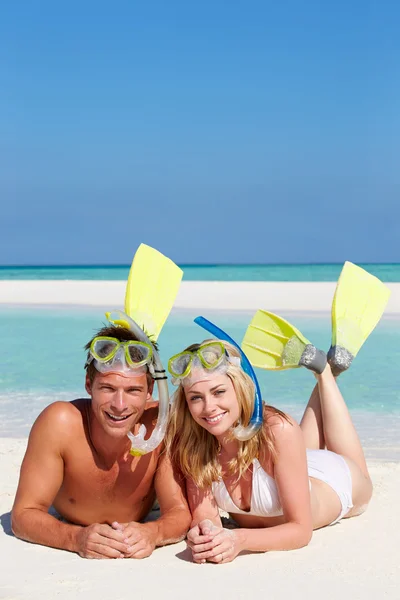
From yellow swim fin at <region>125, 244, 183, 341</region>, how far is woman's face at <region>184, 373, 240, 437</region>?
59 cm

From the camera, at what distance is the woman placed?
A: 11.3ft

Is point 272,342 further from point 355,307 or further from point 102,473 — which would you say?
point 102,473

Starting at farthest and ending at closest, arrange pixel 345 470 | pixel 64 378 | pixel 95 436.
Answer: pixel 64 378, pixel 345 470, pixel 95 436

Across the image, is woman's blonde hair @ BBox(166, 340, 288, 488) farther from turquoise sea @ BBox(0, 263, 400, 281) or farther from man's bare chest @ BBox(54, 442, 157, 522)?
turquoise sea @ BBox(0, 263, 400, 281)

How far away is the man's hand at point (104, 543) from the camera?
342 cm

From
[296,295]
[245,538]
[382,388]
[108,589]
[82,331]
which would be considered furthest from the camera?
[296,295]

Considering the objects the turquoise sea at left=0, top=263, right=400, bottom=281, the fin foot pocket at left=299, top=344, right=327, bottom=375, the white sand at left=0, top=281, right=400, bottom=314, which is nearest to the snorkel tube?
the fin foot pocket at left=299, top=344, right=327, bottom=375

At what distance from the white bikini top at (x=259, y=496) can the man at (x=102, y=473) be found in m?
0.17

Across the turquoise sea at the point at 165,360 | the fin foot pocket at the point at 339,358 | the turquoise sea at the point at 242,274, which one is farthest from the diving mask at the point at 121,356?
the turquoise sea at the point at 242,274

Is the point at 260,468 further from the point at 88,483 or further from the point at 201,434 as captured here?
the point at 88,483

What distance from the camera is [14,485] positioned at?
4.78 metres

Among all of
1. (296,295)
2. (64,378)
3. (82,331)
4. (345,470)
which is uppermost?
(345,470)

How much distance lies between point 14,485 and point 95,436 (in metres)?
1.35

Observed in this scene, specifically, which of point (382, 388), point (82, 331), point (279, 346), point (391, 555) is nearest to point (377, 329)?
point (82, 331)
